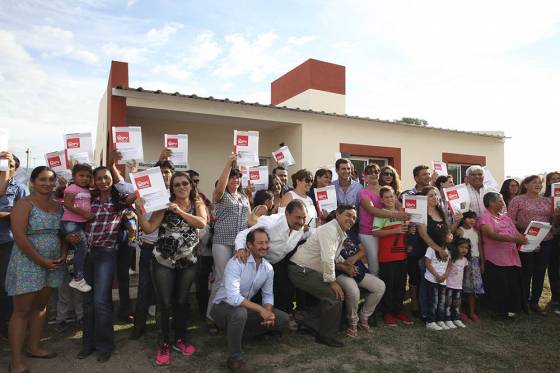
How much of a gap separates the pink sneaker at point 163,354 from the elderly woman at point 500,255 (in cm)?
413

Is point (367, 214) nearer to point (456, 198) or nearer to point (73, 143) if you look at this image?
point (456, 198)

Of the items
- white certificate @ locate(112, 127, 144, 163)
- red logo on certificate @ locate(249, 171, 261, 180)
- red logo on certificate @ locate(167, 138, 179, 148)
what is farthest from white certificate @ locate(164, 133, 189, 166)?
red logo on certificate @ locate(249, 171, 261, 180)

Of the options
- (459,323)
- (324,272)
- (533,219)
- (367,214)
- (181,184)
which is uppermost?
(181,184)

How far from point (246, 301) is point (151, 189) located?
1.39 m

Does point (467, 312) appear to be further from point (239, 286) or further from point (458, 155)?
point (458, 155)

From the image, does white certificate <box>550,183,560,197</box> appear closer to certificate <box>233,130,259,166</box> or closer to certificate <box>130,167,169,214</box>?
certificate <box>233,130,259,166</box>

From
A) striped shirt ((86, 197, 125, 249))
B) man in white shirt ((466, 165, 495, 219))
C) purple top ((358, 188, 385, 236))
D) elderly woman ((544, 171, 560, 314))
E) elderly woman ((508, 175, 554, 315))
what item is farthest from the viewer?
elderly woman ((544, 171, 560, 314))

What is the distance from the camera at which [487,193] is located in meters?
5.23

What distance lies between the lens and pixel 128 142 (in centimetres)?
465

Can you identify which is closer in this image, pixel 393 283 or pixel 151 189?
pixel 151 189

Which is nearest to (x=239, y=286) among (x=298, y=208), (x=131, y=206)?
(x=298, y=208)

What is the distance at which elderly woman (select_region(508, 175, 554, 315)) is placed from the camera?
5320mm

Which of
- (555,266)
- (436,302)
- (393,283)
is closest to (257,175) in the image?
(393,283)

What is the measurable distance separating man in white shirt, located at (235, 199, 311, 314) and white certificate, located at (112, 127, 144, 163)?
66.8 inches
